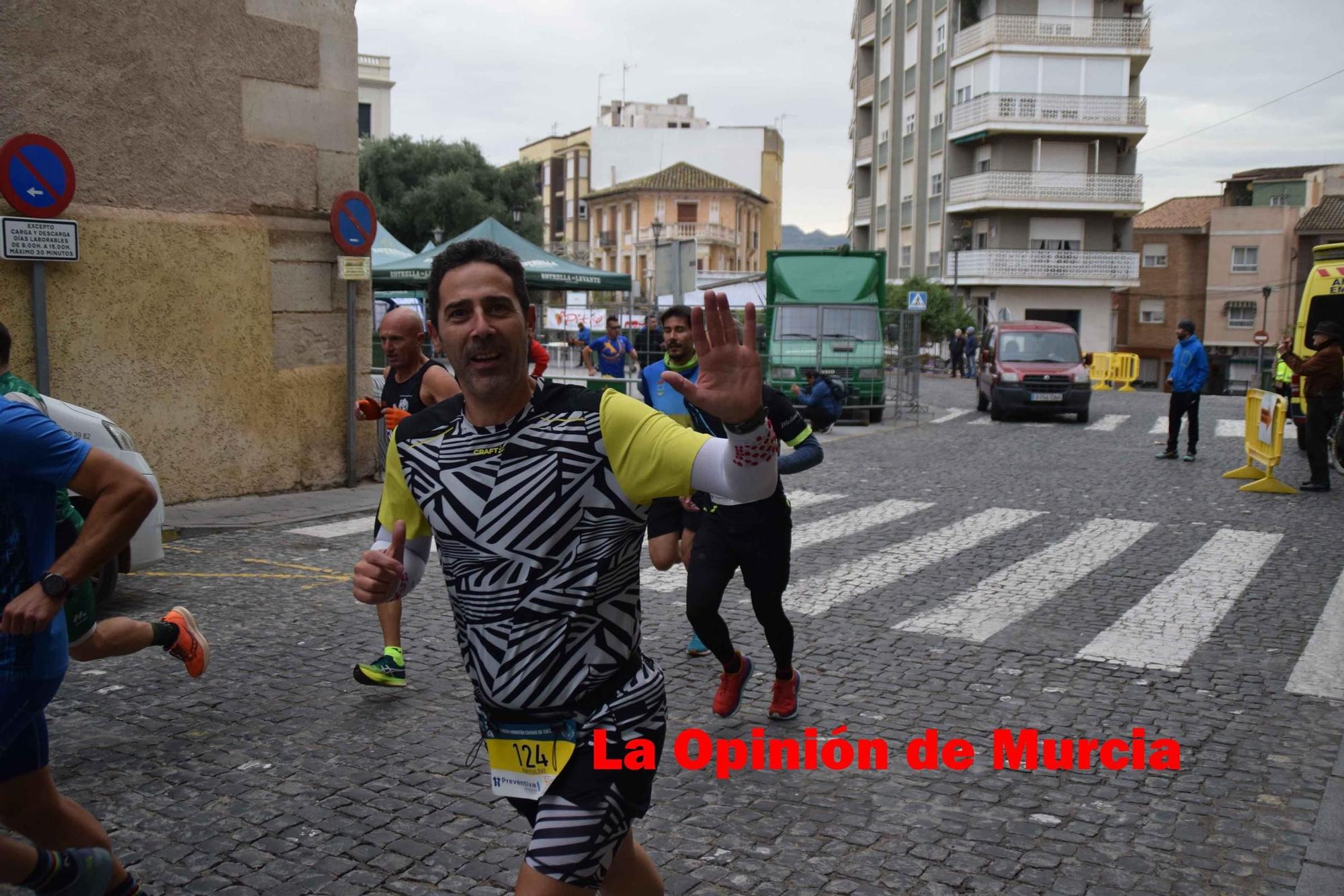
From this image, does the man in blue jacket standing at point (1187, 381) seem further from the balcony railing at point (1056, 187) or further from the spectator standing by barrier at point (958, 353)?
the balcony railing at point (1056, 187)

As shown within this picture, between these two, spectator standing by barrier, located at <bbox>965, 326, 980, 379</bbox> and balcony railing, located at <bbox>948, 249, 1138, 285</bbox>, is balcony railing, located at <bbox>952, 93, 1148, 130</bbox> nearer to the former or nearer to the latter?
balcony railing, located at <bbox>948, 249, 1138, 285</bbox>

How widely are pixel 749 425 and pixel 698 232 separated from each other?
271 feet

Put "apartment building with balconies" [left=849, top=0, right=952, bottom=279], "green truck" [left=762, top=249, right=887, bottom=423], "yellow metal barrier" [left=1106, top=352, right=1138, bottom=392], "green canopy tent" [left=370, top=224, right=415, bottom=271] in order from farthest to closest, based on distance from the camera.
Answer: "apartment building with balconies" [left=849, top=0, right=952, bottom=279] → "yellow metal barrier" [left=1106, top=352, right=1138, bottom=392] → "green truck" [left=762, top=249, right=887, bottom=423] → "green canopy tent" [left=370, top=224, right=415, bottom=271]

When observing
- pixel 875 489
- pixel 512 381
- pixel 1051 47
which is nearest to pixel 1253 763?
pixel 512 381

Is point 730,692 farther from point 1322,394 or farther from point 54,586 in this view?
point 1322,394

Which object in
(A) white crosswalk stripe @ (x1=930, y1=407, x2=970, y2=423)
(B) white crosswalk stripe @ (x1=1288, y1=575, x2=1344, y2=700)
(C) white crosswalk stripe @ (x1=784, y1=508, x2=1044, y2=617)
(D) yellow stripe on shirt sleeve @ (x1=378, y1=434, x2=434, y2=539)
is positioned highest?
(D) yellow stripe on shirt sleeve @ (x1=378, y1=434, x2=434, y2=539)

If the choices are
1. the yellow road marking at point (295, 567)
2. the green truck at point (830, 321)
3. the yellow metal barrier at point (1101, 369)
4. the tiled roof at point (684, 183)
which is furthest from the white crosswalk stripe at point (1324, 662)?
the tiled roof at point (684, 183)

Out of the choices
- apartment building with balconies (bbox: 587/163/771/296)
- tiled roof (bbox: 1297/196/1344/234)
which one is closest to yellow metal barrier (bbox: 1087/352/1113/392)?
tiled roof (bbox: 1297/196/1344/234)

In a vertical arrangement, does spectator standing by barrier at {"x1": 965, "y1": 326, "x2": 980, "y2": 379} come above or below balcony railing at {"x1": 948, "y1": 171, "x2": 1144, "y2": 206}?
below

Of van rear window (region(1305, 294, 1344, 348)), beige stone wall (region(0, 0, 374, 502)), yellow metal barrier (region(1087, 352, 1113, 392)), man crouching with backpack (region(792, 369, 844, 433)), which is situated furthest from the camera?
yellow metal barrier (region(1087, 352, 1113, 392))

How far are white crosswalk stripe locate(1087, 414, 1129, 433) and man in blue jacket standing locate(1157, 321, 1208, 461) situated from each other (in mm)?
4317

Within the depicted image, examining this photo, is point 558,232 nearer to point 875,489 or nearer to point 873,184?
point 873,184

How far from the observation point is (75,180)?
33.2ft

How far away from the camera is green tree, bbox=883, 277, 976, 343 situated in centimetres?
4588
